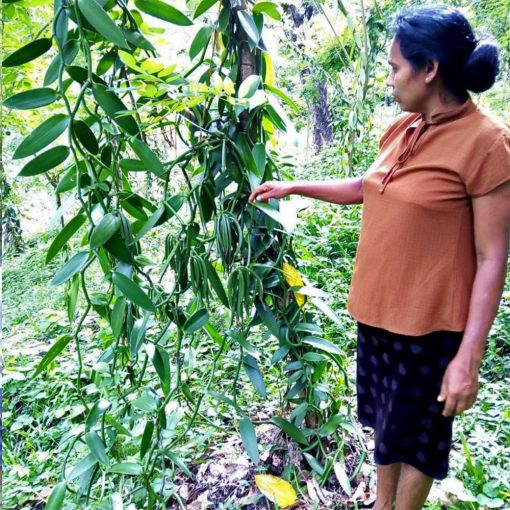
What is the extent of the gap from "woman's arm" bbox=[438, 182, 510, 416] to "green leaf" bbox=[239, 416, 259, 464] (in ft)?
1.18

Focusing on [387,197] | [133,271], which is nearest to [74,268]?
[133,271]

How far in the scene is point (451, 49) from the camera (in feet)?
2.33

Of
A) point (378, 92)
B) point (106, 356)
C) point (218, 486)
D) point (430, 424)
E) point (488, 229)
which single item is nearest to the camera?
point (488, 229)

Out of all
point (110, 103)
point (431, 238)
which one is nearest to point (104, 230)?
point (110, 103)

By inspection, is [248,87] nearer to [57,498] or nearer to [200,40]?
[200,40]

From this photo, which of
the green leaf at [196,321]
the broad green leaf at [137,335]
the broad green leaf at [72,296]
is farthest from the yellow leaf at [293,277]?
the broad green leaf at [72,296]

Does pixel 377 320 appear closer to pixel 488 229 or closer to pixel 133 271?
pixel 488 229

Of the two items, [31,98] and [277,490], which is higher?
[31,98]

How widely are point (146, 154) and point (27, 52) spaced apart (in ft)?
0.74

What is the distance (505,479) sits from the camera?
103 centimetres

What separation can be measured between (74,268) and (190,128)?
36cm

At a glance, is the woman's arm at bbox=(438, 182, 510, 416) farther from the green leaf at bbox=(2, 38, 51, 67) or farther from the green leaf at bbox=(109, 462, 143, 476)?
the green leaf at bbox=(2, 38, 51, 67)

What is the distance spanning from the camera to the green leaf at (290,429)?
0.98 m

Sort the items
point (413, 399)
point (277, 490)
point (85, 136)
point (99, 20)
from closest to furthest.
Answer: point (99, 20) → point (85, 136) → point (413, 399) → point (277, 490)
